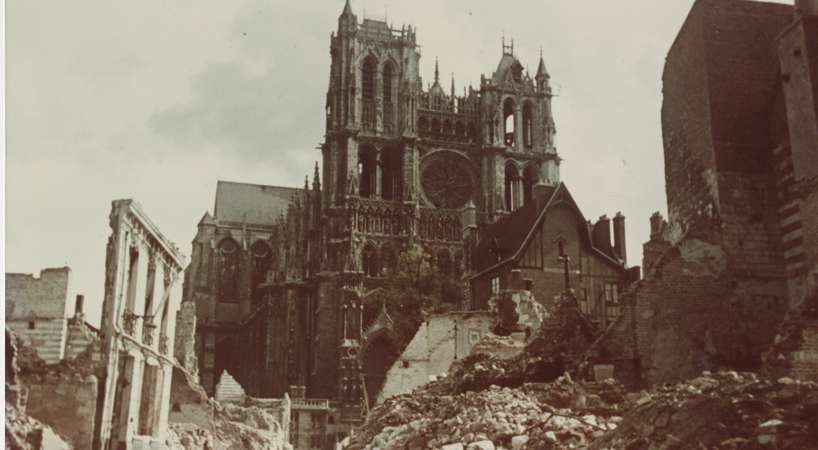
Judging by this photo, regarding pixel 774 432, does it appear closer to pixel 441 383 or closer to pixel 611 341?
pixel 611 341

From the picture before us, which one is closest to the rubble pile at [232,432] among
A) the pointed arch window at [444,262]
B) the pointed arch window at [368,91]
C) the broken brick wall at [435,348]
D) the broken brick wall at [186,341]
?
the broken brick wall at [186,341]

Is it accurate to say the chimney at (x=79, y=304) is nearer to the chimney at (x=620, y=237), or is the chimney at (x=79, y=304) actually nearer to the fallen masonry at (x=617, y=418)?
the fallen masonry at (x=617, y=418)

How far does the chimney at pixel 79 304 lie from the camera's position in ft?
52.4

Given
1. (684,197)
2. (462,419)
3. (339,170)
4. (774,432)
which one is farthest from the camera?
(339,170)

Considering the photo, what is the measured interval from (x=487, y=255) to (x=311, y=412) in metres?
16.0

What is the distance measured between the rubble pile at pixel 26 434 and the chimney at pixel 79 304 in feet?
7.33

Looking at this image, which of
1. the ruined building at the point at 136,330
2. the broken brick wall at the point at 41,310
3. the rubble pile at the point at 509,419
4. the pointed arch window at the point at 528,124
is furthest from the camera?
the pointed arch window at the point at 528,124

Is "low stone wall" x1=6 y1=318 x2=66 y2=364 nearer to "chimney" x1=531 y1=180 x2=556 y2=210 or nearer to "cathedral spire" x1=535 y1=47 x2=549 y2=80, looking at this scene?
"chimney" x1=531 y1=180 x2=556 y2=210

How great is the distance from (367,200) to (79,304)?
1629 inches

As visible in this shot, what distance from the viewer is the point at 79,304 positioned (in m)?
16.9

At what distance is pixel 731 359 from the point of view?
55.0 feet

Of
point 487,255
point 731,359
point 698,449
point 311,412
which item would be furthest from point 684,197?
point 311,412

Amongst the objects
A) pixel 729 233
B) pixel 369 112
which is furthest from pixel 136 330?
pixel 369 112

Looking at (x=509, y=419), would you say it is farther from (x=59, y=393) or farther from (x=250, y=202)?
Answer: (x=250, y=202)
